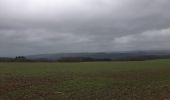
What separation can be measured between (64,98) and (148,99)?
496 cm

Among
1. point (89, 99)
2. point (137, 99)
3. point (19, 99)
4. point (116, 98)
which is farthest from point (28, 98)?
point (137, 99)

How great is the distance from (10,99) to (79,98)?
13.6ft

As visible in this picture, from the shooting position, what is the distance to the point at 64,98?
17.6 metres

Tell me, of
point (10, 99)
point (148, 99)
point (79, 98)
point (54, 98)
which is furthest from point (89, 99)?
point (10, 99)

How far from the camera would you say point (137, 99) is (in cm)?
1711

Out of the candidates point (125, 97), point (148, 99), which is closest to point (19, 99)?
point (125, 97)

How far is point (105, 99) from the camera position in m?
17.1

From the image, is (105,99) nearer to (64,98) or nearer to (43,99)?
(64,98)

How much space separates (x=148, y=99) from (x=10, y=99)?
8194mm

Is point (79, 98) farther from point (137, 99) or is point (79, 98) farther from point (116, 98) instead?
point (137, 99)

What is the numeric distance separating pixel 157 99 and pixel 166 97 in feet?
3.49

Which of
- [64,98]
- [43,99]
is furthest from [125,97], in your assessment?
[43,99]

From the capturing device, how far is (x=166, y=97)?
18.0m

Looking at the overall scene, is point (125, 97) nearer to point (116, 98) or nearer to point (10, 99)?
point (116, 98)
